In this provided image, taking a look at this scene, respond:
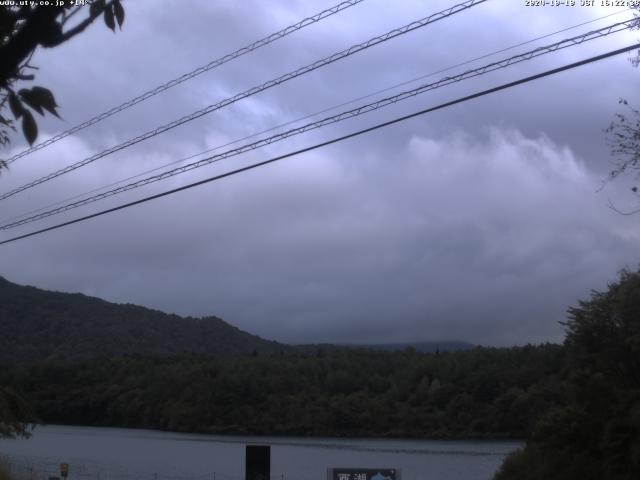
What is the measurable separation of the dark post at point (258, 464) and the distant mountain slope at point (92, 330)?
124 feet

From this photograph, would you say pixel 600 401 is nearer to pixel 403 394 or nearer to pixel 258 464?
pixel 258 464

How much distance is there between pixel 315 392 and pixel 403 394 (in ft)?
15.2

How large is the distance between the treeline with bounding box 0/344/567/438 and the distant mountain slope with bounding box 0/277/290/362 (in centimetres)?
861

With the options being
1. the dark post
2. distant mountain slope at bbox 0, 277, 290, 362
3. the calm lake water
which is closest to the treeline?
the calm lake water

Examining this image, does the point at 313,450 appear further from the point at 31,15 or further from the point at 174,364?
the point at 31,15

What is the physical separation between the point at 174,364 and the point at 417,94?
134 feet

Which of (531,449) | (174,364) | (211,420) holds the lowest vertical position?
(531,449)

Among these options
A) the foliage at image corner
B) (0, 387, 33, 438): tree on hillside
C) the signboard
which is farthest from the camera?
(0, 387, 33, 438): tree on hillside

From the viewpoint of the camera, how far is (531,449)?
2192cm

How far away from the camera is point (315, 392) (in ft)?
136

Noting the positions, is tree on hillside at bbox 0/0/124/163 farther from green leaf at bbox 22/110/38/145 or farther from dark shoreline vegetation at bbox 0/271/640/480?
dark shoreline vegetation at bbox 0/271/640/480

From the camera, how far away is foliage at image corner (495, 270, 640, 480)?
1773 centimetres

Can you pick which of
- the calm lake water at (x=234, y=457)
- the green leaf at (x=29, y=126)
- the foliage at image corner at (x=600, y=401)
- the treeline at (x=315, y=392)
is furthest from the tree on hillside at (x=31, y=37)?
the treeline at (x=315, y=392)

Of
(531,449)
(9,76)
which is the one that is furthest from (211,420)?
(9,76)
